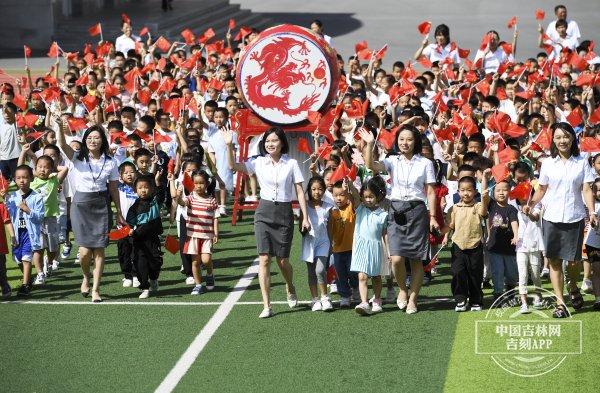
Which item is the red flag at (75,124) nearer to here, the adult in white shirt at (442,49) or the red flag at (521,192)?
the red flag at (521,192)

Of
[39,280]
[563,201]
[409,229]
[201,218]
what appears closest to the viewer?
[563,201]

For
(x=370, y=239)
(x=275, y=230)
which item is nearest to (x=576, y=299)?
(x=370, y=239)

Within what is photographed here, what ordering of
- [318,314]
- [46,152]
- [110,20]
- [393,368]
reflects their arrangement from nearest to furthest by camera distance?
[393,368] < [318,314] < [46,152] < [110,20]

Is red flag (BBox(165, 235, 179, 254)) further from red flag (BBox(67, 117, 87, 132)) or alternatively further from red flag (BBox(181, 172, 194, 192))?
red flag (BBox(67, 117, 87, 132))

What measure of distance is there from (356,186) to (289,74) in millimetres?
2846

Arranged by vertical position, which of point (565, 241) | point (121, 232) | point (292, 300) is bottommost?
point (292, 300)

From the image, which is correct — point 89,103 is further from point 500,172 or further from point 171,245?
point 500,172

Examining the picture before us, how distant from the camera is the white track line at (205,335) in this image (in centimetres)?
1020

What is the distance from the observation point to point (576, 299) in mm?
12055

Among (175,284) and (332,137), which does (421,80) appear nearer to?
(332,137)

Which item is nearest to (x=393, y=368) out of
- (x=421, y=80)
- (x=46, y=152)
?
(x=46, y=152)

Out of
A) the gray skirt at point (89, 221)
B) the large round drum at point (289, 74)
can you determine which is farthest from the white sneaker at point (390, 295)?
the large round drum at point (289, 74)

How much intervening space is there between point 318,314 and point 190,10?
2625 centimetres

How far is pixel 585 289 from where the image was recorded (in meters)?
12.7
